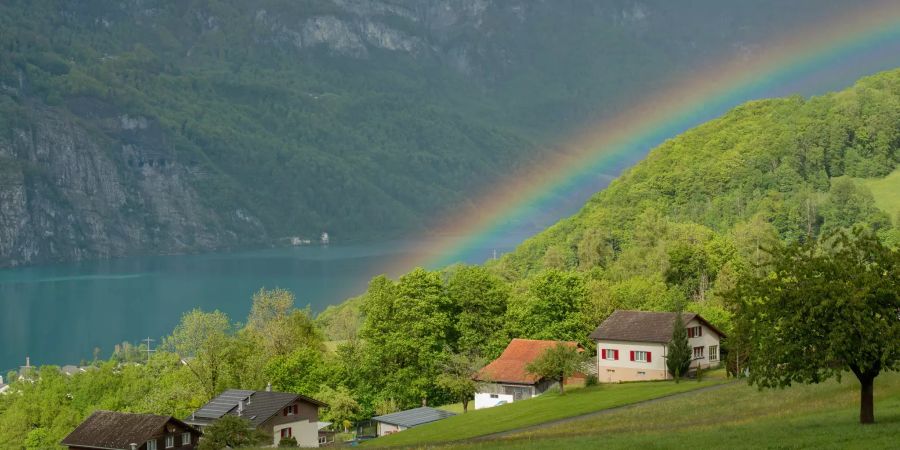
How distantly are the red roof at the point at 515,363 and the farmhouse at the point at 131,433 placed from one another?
64.6 ft

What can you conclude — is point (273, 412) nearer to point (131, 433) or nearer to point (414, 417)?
point (131, 433)

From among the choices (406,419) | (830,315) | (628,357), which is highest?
(830,315)

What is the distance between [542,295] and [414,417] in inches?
721

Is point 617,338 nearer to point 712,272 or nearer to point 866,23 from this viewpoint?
point 712,272

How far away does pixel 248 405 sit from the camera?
66.8 metres

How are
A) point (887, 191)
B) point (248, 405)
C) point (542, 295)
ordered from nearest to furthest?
point (248, 405), point (542, 295), point (887, 191)

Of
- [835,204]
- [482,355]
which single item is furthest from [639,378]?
[835,204]

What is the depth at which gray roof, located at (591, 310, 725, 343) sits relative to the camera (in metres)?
71.9

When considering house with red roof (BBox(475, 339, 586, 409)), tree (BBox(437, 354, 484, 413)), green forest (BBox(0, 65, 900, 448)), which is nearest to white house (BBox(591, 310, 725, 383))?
house with red roof (BBox(475, 339, 586, 409))

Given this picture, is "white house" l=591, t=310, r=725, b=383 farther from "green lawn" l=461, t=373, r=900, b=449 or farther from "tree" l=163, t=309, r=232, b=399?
"tree" l=163, t=309, r=232, b=399

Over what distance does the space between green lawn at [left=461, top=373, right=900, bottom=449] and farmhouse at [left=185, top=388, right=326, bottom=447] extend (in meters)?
23.4

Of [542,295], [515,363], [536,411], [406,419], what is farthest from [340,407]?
[536,411]

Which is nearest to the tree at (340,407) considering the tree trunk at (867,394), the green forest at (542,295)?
A: the green forest at (542,295)

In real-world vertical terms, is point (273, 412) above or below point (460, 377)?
below
